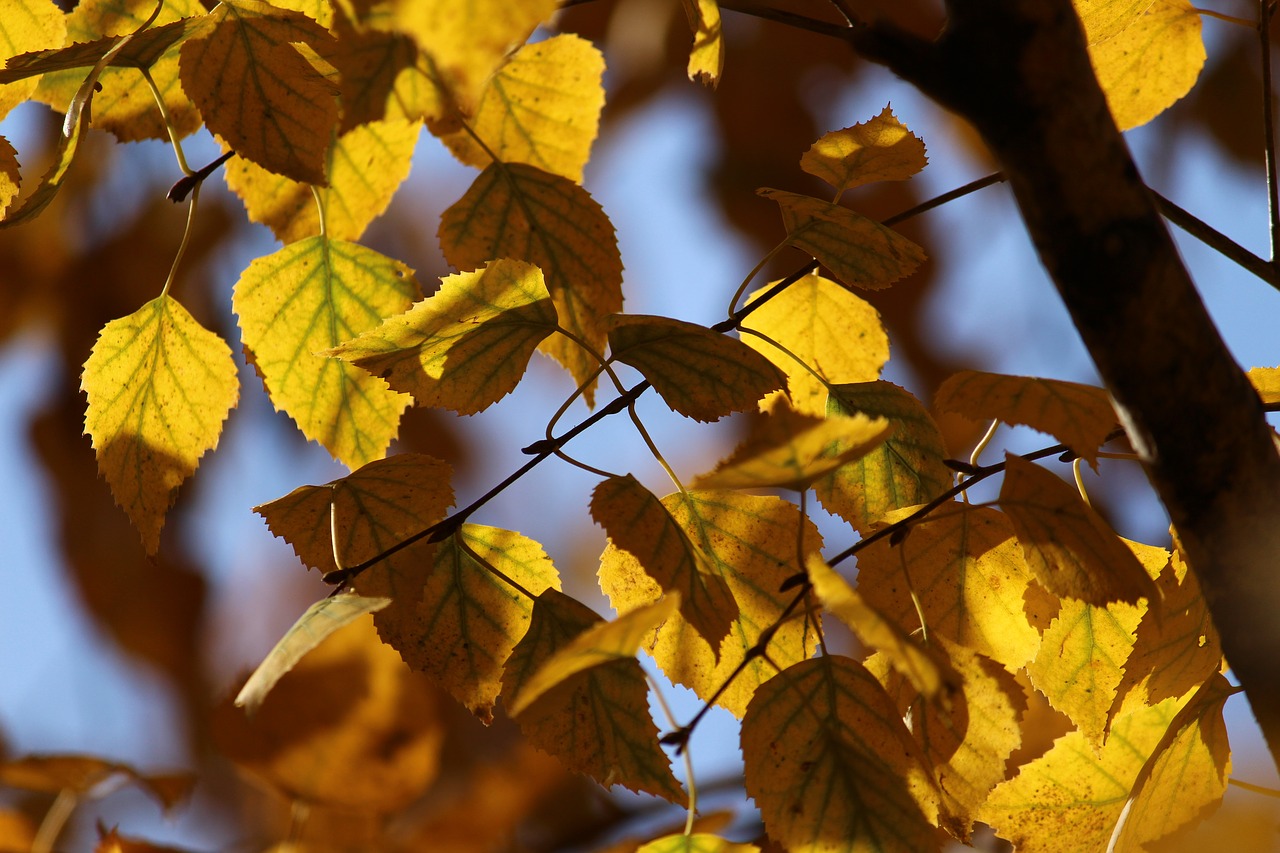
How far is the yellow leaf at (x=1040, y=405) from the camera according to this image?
35cm

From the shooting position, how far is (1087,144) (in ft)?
1.03

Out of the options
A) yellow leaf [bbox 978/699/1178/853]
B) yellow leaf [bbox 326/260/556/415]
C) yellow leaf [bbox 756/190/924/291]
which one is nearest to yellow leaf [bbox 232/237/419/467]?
yellow leaf [bbox 326/260/556/415]

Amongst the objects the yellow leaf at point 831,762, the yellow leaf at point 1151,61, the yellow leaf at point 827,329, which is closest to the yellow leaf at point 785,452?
the yellow leaf at point 831,762

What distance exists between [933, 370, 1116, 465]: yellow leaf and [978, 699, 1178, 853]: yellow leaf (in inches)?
8.2

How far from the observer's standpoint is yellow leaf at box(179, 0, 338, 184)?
429mm

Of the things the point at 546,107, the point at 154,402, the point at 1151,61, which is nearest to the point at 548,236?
the point at 546,107

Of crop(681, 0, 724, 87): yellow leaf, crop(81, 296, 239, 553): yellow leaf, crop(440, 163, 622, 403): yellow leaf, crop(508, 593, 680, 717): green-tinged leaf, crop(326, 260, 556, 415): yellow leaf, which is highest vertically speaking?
crop(681, 0, 724, 87): yellow leaf

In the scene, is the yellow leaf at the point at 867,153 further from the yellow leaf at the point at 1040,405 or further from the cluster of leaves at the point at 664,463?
the yellow leaf at the point at 1040,405

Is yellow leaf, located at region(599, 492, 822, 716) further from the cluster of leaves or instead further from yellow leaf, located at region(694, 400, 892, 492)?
yellow leaf, located at region(694, 400, 892, 492)

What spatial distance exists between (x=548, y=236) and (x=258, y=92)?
0.48 ft

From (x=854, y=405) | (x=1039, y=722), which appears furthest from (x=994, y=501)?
(x=1039, y=722)

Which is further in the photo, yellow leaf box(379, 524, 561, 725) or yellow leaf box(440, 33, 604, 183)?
yellow leaf box(440, 33, 604, 183)

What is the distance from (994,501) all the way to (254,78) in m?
0.35

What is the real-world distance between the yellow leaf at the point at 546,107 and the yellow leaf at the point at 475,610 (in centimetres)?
22
